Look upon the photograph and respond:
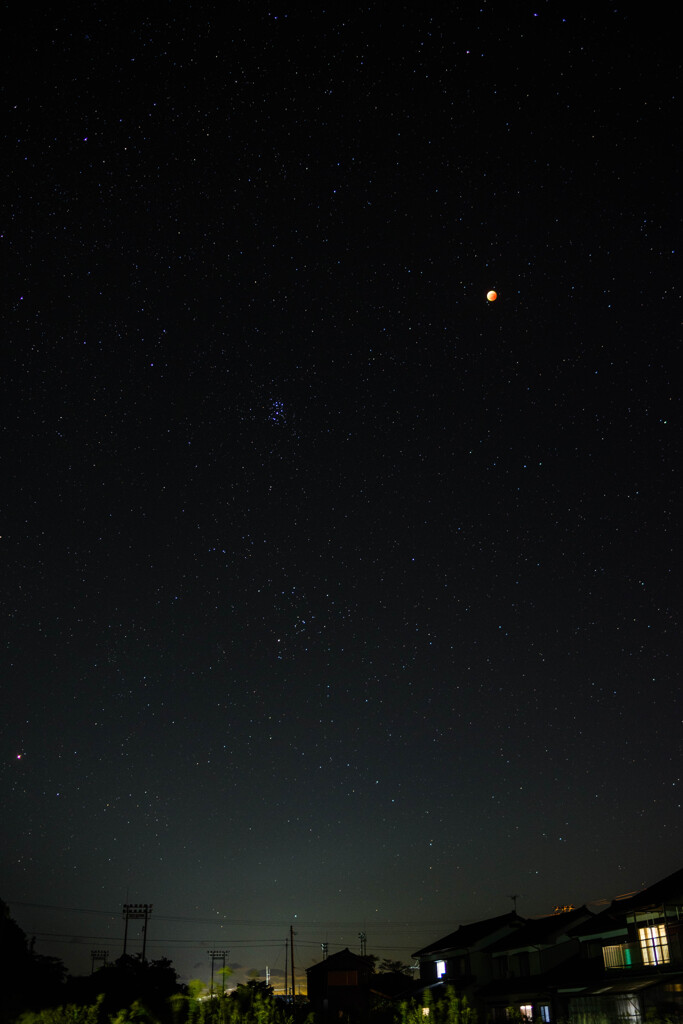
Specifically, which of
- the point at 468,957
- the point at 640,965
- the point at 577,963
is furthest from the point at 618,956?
the point at 468,957

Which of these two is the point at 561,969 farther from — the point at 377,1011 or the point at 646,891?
the point at 377,1011

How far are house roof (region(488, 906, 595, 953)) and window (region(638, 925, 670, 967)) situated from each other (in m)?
7.57

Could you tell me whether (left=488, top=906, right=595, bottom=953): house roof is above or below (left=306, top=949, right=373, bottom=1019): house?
above

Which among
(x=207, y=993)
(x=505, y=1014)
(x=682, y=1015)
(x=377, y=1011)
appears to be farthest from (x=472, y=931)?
(x=207, y=993)

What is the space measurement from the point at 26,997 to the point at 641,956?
25.2 metres

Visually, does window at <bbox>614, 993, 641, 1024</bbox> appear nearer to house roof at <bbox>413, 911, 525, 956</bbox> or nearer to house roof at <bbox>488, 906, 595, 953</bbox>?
house roof at <bbox>488, 906, 595, 953</bbox>

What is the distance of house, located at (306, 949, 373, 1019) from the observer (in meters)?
48.5

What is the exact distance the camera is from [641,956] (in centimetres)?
2589

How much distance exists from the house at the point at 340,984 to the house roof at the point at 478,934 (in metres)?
8.22

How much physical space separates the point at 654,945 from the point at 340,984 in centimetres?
3085

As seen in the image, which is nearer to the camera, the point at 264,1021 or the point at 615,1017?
the point at 264,1021

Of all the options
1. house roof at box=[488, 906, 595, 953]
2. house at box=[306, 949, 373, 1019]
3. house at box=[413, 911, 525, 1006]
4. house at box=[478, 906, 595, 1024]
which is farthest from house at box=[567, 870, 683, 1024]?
house at box=[306, 949, 373, 1019]

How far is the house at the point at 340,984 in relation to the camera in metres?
48.5

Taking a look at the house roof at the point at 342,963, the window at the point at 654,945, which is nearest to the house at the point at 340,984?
the house roof at the point at 342,963
